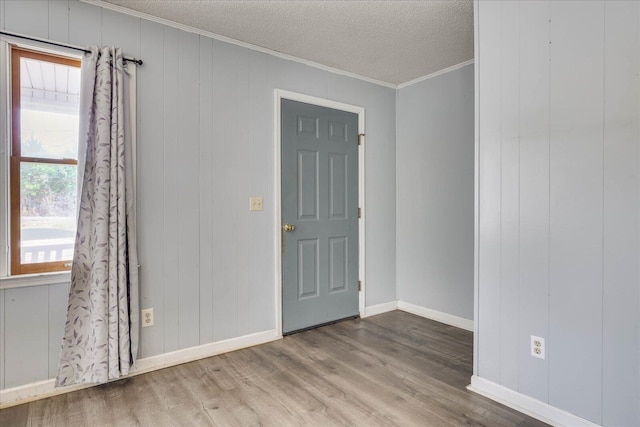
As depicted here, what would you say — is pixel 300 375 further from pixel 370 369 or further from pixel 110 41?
pixel 110 41

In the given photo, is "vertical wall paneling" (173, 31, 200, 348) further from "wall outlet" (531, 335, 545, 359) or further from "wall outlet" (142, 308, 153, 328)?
"wall outlet" (531, 335, 545, 359)

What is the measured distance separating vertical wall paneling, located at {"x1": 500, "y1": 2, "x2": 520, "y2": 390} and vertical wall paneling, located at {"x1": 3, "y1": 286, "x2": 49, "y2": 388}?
2684 millimetres

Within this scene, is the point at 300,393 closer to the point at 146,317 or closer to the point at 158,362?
the point at 158,362

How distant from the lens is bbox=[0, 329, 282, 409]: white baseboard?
2.08 metres

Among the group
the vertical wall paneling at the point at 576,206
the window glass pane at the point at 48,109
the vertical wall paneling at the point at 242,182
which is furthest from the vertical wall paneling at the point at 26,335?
the vertical wall paneling at the point at 576,206

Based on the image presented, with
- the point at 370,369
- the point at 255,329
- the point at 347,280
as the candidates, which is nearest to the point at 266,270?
the point at 255,329

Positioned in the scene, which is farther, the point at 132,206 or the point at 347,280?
the point at 347,280

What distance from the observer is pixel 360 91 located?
3629mm

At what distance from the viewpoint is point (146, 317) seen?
2475 mm

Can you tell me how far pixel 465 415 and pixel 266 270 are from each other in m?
1.74

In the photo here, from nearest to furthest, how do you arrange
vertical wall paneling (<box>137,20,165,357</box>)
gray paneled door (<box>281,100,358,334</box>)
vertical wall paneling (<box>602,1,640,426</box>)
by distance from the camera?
vertical wall paneling (<box>602,1,640,426</box>)
vertical wall paneling (<box>137,20,165,357</box>)
gray paneled door (<box>281,100,358,334</box>)

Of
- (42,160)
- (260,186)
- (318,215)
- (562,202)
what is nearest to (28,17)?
(42,160)

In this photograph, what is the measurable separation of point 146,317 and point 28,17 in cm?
194

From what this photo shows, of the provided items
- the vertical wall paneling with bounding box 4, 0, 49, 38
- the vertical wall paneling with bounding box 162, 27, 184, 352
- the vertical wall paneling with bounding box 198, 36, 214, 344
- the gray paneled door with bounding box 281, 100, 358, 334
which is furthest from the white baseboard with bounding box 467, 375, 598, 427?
the vertical wall paneling with bounding box 4, 0, 49, 38
